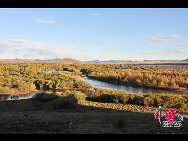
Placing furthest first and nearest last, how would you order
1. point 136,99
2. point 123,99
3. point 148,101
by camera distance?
1. point 123,99
2. point 136,99
3. point 148,101

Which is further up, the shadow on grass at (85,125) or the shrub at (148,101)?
the shadow on grass at (85,125)

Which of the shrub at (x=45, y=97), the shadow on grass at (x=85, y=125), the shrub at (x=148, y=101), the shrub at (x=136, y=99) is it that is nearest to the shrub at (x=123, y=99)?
the shrub at (x=136, y=99)

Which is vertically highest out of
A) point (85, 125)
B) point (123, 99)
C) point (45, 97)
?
point (85, 125)

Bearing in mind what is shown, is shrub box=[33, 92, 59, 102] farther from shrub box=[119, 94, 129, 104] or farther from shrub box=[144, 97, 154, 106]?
shrub box=[144, 97, 154, 106]

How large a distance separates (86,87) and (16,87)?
20.8 meters

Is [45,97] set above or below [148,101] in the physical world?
above

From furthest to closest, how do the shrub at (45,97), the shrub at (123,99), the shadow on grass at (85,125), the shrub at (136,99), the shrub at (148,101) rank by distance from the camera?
the shrub at (123,99) < the shrub at (45,97) < the shrub at (136,99) < the shrub at (148,101) < the shadow on grass at (85,125)

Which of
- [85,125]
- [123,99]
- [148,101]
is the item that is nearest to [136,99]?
[148,101]

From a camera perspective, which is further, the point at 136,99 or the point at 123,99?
the point at 123,99

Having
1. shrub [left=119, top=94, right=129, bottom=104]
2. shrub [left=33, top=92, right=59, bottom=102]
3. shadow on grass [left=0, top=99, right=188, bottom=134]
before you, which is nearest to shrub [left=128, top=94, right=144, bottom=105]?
shrub [left=119, top=94, right=129, bottom=104]

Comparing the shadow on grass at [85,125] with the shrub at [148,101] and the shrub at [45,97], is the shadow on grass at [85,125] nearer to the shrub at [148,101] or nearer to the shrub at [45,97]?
the shrub at [45,97]

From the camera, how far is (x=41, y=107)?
85.4 feet

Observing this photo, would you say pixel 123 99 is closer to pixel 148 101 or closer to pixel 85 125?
pixel 148 101
